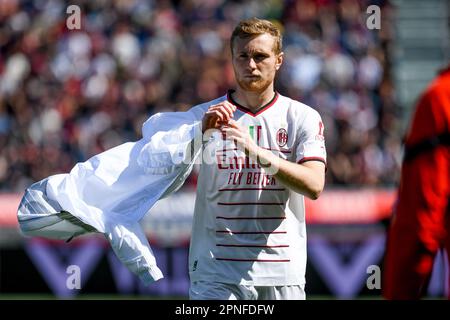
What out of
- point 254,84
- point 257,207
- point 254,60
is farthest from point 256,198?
point 254,60

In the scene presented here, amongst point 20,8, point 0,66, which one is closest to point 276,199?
point 0,66

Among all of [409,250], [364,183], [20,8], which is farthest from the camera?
[20,8]

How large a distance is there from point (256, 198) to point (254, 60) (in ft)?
2.41

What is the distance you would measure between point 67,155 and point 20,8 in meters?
4.25

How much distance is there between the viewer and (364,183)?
1409 cm

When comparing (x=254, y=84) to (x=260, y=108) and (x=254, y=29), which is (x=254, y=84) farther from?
(x=254, y=29)

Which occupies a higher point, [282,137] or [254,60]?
[254,60]

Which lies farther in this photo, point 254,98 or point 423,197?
point 254,98

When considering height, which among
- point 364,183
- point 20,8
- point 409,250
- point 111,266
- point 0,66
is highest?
point 20,8

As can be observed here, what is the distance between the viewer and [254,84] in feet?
16.8

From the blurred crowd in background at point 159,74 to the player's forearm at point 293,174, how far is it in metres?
9.25

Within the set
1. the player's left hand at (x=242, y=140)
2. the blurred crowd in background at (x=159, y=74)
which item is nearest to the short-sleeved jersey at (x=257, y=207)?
the player's left hand at (x=242, y=140)

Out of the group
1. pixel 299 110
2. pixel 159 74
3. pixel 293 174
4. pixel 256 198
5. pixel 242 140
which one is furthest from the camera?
pixel 159 74
